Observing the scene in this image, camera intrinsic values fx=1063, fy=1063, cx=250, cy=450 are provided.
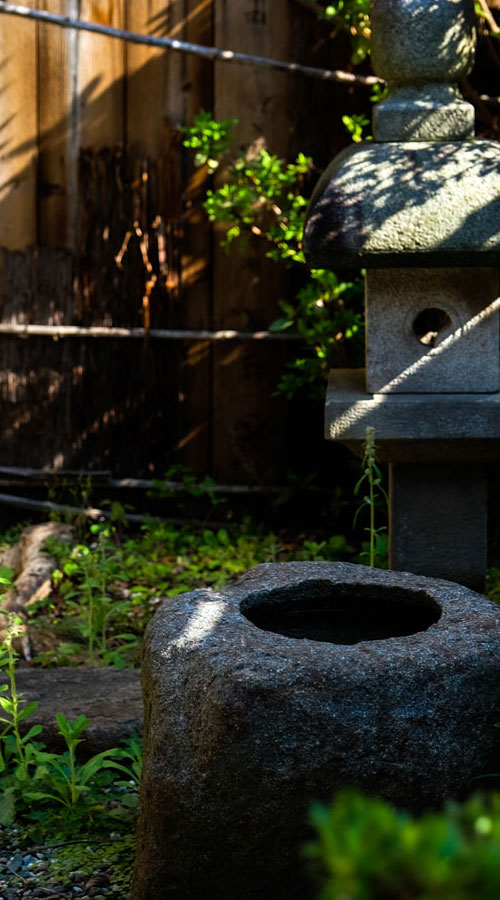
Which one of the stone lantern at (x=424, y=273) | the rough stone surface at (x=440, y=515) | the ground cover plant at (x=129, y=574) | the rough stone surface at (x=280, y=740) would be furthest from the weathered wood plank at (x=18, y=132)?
the rough stone surface at (x=280, y=740)

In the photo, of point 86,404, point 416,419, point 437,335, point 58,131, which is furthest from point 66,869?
point 58,131

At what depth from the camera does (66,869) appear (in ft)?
8.49

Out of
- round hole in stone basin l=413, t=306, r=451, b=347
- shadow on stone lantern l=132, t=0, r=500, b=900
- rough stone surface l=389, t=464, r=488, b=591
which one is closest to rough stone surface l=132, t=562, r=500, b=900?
shadow on stone lantern l=132, t=0, r=500, b=900

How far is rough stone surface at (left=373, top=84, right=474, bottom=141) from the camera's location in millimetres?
3609

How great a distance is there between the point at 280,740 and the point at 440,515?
6.28ft

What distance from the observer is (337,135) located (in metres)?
5.26

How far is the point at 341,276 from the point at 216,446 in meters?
1.08

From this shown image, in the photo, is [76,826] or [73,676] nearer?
[76,826]

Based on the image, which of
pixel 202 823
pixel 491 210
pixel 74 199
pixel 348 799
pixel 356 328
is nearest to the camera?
pixel 348 799

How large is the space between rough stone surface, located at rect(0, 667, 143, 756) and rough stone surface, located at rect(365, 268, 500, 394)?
4.52 feet

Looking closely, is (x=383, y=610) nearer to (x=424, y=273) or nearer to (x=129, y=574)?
(x=424, y=273)

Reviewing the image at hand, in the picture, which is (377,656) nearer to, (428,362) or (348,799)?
(348,799)

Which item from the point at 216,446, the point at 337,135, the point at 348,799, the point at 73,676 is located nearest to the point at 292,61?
the point at 337,135

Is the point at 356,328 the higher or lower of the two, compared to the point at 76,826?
higher
